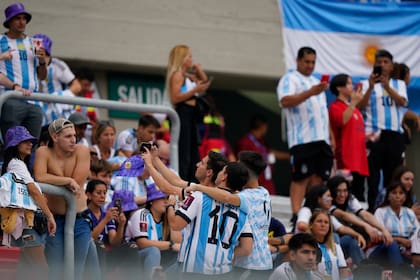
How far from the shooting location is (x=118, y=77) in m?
15.4

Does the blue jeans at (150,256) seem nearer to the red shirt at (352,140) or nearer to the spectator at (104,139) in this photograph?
the spectator at (104,139)

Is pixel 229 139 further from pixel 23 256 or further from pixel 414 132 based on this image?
pixel 23 256

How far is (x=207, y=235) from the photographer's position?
9148 mm

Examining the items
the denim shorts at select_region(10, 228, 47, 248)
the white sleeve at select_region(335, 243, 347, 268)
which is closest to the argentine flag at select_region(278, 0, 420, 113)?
the white sleeve at select_region(335, 243, 347, 268)

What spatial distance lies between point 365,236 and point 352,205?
1.62 ft

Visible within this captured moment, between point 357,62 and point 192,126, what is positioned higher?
point 357,62

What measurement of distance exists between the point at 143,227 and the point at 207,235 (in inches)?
50.0

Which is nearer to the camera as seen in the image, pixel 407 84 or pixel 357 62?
pixel 407 84

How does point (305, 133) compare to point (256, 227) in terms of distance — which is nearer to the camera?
point (256, 227)

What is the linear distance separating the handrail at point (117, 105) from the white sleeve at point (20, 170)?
0.85 meters

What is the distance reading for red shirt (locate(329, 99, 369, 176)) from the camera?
1291 cm

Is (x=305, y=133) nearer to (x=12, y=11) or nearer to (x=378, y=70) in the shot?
(x=378, y=70)

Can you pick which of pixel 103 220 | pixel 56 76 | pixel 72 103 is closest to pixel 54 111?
pixel 56 76

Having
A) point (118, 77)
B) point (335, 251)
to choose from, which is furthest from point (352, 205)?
point (118, 77)
